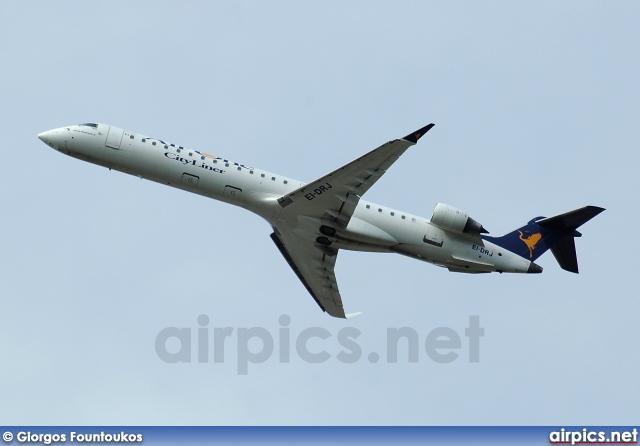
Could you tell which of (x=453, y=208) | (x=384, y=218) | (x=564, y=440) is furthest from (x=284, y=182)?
(x=564, y=440)

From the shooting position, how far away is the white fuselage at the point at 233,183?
39594 mm

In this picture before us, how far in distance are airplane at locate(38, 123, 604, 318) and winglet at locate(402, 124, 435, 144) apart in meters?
2.03

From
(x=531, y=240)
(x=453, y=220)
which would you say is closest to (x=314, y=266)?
(x=453, y=220)

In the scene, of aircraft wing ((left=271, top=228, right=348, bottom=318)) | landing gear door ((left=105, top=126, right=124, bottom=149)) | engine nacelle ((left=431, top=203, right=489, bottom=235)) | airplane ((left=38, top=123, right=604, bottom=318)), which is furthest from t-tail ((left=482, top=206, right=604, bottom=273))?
landing gear door ((left=105, top=126, right=124, bottom=149))

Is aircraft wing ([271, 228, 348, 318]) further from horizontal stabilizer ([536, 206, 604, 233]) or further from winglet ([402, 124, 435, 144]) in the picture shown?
horizontal stabilizer ([536, 206, 604, 233])

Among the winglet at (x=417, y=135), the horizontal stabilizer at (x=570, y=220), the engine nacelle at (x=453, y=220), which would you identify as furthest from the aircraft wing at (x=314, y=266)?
the horizontal stabilizer at (x=570, y=220)

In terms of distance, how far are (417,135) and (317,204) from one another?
5.85 meters

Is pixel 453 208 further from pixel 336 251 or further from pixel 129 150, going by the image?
pixel 129 150

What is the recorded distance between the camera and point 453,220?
40.6 meters

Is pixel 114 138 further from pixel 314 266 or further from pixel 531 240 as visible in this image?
pixel 531 240

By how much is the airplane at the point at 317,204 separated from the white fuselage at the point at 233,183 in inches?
1.7

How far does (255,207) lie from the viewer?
3994 centimetres

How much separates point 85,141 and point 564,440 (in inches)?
904

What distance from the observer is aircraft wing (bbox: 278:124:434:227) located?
37312mm
